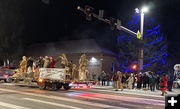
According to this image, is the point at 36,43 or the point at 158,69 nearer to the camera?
the point at 158,69

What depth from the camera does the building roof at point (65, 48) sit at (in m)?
41.4

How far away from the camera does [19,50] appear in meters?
51.8

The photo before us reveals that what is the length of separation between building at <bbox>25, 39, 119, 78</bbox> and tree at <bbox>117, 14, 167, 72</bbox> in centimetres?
610

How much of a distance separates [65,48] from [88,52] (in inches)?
279

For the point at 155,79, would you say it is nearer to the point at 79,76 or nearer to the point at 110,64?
the point at 79,76

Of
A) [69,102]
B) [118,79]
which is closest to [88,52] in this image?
[118,79]

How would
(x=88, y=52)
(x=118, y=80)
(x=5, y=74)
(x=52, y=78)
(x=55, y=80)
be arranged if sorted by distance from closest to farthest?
1. (x=55, y=80)
2. (x=52, y=78)
3. (x=118, y=80)
4. (x=5, y=74)
5. (x=88, y=52)

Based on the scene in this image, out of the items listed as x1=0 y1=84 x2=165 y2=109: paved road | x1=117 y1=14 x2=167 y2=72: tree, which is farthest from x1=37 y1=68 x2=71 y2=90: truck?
x1=117 y1=14 x2=167 y2=72: tree

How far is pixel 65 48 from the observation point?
1795 inches

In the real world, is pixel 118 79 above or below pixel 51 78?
below

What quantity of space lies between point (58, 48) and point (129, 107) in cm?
3835

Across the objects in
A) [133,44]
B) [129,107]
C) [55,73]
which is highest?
[133,44]

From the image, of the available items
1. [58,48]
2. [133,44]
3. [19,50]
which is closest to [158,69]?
[133,44]

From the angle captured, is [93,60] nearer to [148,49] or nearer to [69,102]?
[148,49]
